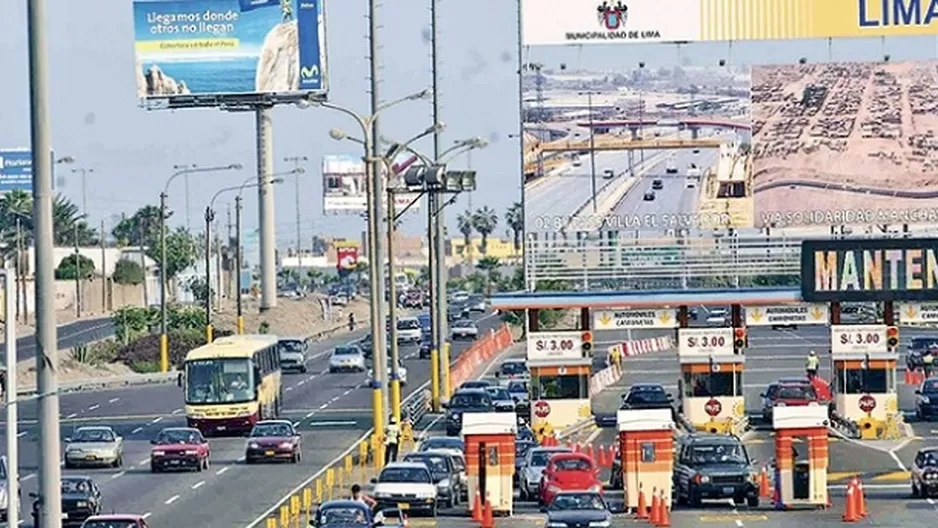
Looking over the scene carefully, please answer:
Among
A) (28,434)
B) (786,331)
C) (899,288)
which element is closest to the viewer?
(899,288)

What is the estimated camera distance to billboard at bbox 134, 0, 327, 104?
12081 centimetres

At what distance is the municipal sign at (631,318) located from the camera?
68.1 metres

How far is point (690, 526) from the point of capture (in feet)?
145

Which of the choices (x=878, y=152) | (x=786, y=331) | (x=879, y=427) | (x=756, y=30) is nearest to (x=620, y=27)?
(x=756, y=30)

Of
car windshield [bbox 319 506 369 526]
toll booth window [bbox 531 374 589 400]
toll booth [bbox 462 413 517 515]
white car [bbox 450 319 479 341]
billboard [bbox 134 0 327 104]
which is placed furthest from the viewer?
white car [bbox 450 319 479 341]

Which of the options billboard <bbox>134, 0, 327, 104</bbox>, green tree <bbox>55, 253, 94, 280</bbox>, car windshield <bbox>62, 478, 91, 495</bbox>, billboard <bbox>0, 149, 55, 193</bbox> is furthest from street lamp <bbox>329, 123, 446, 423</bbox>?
green tree <bbox>55, 253, 94, 280</bbox>

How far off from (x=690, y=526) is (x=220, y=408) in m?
29.4

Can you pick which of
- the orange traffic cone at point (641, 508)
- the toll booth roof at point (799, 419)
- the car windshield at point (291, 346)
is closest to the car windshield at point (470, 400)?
the toll booth roof at point (799, 419)

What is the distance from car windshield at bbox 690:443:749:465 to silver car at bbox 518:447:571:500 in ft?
10.1

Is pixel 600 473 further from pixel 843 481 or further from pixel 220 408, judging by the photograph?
pixel 220 408

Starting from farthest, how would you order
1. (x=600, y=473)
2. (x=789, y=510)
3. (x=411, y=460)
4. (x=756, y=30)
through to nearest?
(x=756, y=30) → (x=600, y=473) → (x=411, y=460) → (x=789, y=510)

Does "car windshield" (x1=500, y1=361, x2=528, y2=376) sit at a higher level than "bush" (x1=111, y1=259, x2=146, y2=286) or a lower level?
lower

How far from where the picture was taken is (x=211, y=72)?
122750 millimetres

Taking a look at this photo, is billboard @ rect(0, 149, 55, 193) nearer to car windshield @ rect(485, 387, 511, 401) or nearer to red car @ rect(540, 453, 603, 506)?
car windshield @ rect(485, 387, 511, 401)
